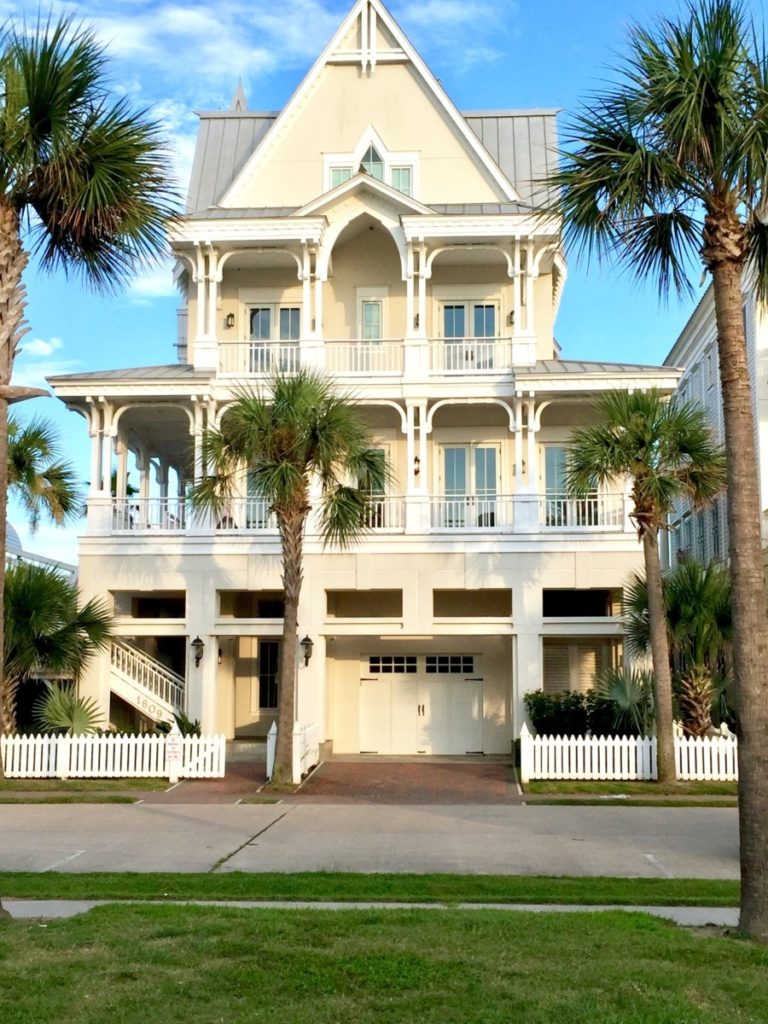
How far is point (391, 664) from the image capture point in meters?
28.0

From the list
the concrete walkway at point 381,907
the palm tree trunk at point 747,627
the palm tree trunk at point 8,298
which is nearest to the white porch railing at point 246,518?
the palm tree trunk at point 8,298

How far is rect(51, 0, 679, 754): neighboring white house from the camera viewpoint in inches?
1009

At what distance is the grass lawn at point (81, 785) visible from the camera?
68.5 ft

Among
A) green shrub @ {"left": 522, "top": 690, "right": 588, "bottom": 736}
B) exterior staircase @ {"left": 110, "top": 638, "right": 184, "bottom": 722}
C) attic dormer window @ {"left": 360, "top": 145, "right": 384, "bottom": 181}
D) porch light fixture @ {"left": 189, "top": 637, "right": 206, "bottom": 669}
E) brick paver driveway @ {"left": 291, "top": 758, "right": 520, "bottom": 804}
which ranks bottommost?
brick paver driveway @ {"left": 291, "top": 758, "right": 520, "bottom": 804}

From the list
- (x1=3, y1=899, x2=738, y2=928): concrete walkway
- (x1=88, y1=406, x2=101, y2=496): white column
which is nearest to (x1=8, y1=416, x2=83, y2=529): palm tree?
(x1=88, y1=406, x2=101, y2=496): white column

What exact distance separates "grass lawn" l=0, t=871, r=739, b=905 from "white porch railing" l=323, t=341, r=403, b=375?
1611cm

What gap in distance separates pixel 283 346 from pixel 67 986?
2150 cm

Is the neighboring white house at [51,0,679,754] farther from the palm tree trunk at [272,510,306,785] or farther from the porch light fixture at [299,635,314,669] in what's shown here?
the palm tree trunk at [272,510,306,785]

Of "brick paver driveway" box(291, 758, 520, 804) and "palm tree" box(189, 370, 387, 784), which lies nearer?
"brick paver driveway" box(291, 758, 520, 804)

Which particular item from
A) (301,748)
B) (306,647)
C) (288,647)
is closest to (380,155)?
(306,647)

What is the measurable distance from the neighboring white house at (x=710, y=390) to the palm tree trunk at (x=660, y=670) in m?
4.66

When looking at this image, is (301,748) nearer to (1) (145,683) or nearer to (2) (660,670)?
(1) (145,683)

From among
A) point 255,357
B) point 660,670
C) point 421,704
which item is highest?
point 255,357

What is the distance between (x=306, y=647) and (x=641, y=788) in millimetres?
8139
